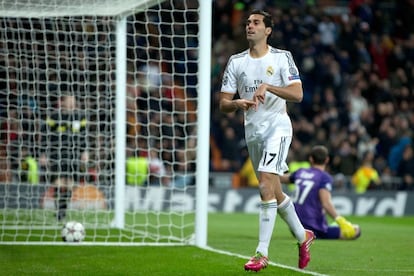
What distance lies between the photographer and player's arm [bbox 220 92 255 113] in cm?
780

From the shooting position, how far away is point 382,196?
65.9 feet

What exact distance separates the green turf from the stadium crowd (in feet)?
30.0

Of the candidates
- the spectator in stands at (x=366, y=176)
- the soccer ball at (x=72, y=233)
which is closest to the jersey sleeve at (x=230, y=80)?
the soccer ball at (x=72, y=233)

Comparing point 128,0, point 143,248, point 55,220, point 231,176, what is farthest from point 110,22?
point 231,176

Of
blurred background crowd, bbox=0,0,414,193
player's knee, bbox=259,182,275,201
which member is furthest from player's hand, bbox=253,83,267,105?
blurred background crowd, bbox=0,0,414,193

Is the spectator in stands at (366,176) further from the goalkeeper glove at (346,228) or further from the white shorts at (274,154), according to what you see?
the white shorts at (274,154)

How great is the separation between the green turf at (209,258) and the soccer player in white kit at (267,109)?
1.77 ft

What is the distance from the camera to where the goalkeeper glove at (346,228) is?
11.7 metres

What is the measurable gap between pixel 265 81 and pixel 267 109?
0.25m

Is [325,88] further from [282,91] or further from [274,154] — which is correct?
[282,91]

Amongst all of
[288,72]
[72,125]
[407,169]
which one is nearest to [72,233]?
[72,125]

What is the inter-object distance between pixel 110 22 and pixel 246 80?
17.7 feet

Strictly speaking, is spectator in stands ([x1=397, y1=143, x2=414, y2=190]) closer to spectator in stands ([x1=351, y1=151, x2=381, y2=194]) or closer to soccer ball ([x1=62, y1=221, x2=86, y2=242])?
spectator in stands ([x1=351, y1=151, x2=381, y2=194])

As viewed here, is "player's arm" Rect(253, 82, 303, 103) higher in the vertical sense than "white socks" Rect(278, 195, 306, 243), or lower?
higher
